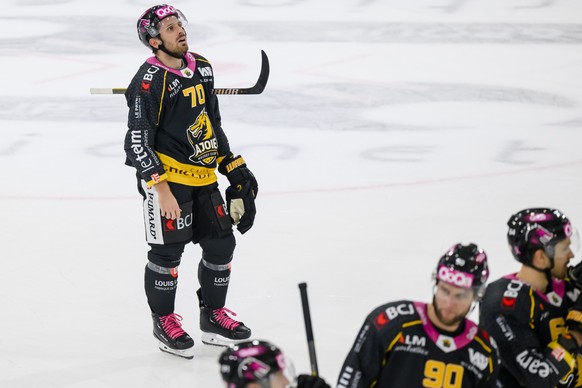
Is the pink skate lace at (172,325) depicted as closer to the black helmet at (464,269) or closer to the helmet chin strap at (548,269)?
the helmet chin strap at (548,269)

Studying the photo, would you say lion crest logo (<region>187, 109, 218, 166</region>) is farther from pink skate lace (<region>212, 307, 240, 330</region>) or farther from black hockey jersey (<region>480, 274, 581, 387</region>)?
black hockey jersey (<region>480, 274, 581, 387</region>)

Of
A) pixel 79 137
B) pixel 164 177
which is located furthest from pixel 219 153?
pixel 79 137

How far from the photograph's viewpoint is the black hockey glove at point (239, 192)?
4.32 m

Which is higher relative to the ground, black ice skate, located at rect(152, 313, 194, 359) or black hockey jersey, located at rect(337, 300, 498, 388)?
black hockey jersey, located at rect(337, 300, 498, 388)

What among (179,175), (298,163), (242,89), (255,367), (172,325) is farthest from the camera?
(298,163)

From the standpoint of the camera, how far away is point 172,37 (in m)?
4.05

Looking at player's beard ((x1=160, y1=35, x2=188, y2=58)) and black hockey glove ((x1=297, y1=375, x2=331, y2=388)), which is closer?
black hockey glove ((x1=297, y1=375, x2=331, y2=388))

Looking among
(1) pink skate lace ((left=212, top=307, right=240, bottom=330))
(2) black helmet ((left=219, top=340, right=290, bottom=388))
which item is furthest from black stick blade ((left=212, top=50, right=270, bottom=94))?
(2) black helmet ((left=219, top=340, right=290, bottom=388))

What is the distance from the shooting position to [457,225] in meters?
5.55

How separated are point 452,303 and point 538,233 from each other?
484 millimetres

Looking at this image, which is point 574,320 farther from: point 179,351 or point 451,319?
point 179,351

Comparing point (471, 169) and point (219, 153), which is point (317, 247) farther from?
point (471, 169)

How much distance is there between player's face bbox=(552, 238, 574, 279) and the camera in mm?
2973

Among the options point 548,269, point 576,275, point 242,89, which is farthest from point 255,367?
point 242,89
